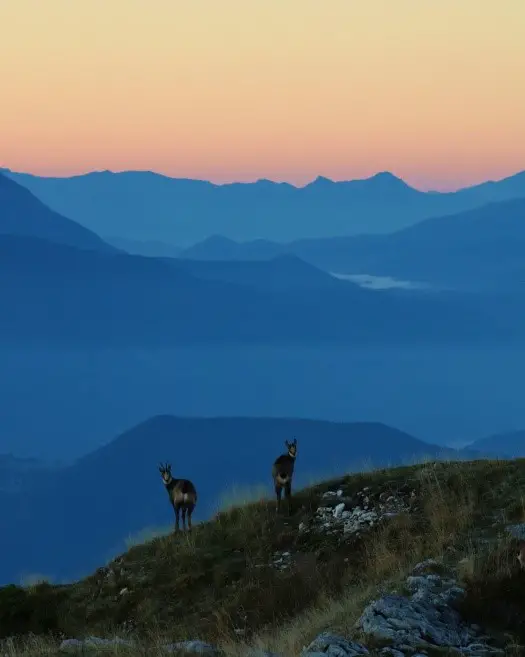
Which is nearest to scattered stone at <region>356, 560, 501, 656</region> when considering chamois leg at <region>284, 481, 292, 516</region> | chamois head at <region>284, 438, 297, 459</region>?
chamois leg at <region>284, 481, 292, 516</region>

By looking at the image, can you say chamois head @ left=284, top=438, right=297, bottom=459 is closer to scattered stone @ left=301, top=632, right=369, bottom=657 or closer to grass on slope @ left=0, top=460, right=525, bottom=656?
grass on slope @ left=0, top=460, right=525, bottom=656

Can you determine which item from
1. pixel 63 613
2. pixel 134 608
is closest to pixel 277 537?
pixel 134 608

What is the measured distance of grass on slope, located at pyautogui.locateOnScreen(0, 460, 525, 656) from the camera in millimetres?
11758

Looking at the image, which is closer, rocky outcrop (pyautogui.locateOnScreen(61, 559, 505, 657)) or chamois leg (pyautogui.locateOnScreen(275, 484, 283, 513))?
rocky outcrop (pyautogui.locateOnScreen(61, 559, 505, 657))

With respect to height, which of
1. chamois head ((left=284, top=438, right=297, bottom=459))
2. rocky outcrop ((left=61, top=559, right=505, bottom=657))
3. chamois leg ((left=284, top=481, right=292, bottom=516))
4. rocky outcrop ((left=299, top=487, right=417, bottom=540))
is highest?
chamois head ((left=284, top=438, right=297, bottom=459))

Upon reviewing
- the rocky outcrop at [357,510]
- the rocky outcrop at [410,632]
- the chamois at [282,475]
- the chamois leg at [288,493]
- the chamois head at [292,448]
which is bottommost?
the rocky outcrop at [410,632]

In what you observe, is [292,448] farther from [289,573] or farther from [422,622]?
[422,622]

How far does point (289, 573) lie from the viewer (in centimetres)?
1598

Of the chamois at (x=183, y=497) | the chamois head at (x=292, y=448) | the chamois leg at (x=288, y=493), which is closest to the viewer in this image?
the chamois leg at (x=288, y=493)

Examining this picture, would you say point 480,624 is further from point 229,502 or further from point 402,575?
point 229,502

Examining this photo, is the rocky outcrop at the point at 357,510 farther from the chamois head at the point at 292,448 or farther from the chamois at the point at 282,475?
the chamois head at the point at 292,448

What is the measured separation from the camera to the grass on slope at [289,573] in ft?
38.6

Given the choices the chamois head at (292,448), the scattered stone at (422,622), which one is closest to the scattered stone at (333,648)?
the scattered stone at (422,622)

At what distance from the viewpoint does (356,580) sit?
14.6m
